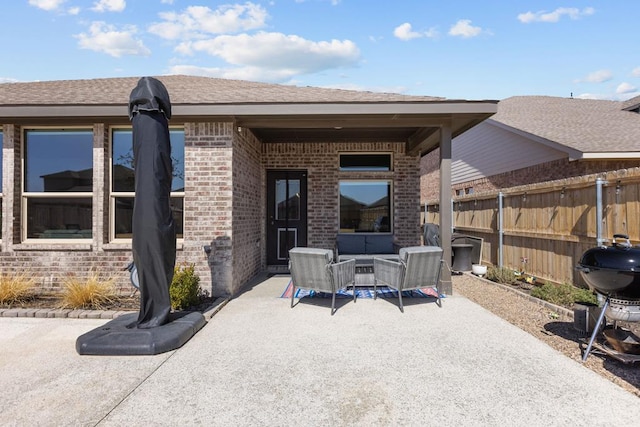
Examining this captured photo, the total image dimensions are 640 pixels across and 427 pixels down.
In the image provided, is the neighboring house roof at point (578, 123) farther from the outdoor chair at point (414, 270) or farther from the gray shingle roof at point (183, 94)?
the outdoor chair at point (414, 270)

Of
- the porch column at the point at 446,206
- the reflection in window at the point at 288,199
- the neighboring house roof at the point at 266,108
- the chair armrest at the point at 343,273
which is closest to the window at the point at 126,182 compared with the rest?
the neighboring house roof at the point at 266,108

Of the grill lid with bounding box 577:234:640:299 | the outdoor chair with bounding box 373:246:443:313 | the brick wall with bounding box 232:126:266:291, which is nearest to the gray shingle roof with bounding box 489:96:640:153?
the outdoor chair with bounding box 373:246:443:313

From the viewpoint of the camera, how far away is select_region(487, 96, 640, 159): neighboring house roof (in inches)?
354

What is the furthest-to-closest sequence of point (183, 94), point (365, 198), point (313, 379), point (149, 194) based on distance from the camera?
point (365, 198), point (183, 94), point (149, 194), point (313, 379)

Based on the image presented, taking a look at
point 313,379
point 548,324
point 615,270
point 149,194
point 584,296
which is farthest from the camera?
point 584,296

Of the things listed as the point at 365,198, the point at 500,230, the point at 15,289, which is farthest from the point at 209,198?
the point at 500,230

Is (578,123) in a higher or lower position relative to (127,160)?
higher

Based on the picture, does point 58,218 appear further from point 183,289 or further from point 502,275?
point 502,275

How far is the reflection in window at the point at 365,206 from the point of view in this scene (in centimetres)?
809

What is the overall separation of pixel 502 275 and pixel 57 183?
8101mm

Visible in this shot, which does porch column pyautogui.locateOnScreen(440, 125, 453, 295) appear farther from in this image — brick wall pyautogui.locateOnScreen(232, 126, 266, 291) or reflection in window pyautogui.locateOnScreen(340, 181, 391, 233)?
brick wall pyautogui.locateOnScreen(232, 126, 266, 291)

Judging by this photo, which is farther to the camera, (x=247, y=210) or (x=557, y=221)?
(x=247, y=210)

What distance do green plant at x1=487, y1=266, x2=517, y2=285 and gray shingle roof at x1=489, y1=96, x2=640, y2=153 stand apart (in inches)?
175

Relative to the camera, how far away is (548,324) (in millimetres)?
4348
